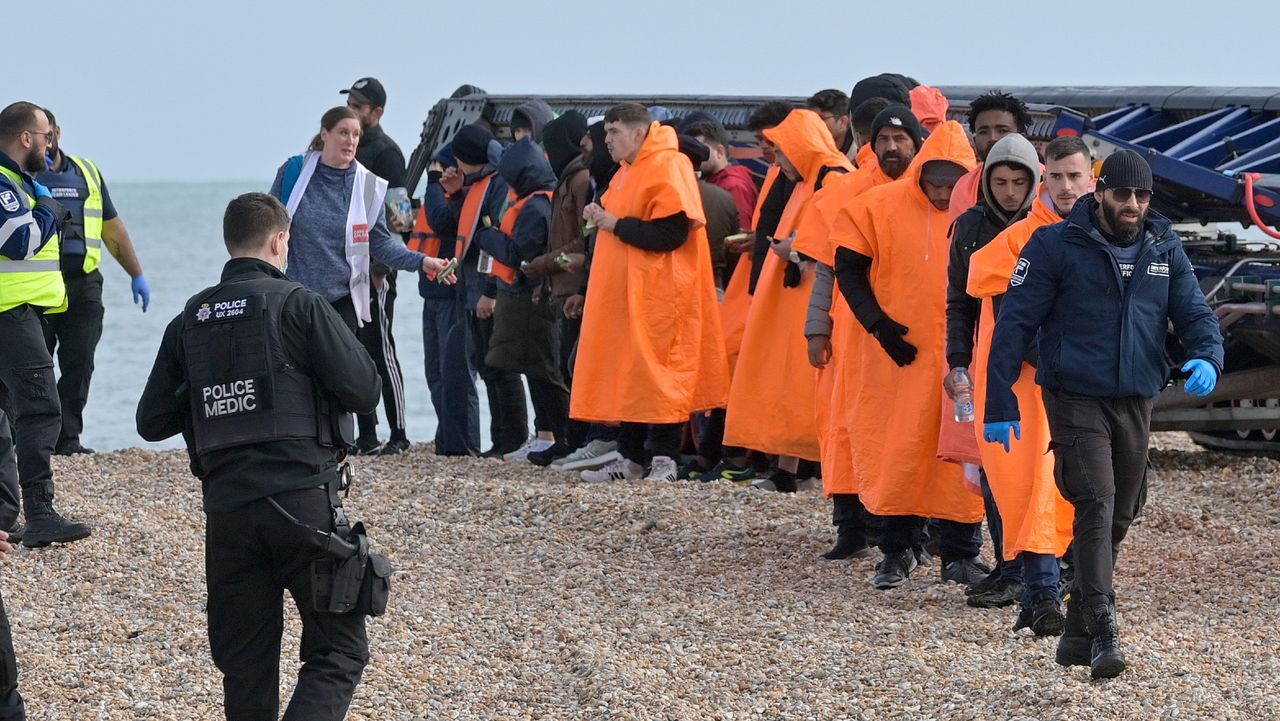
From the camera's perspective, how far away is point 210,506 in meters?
4.53

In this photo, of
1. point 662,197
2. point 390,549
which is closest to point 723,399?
point 662,197

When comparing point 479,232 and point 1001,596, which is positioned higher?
point 479,232

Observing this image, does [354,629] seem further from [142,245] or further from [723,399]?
[142,245]

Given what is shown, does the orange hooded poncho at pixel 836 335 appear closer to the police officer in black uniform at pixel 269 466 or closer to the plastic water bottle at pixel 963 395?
the plastic water bottle at pixel 963 395

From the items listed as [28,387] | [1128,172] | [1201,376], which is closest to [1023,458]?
[1201,376]

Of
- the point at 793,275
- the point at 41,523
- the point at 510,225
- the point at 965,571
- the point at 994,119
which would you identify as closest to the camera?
the point at 994,119

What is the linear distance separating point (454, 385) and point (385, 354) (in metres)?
0.52

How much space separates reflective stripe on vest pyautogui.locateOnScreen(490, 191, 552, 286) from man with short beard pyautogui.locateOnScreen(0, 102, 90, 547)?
9.02 feet

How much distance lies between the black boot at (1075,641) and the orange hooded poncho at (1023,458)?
51 cm

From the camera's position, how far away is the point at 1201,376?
17.5ft

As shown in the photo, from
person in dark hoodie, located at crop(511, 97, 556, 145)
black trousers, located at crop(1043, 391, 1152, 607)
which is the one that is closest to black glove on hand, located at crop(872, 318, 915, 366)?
black trousers, located at crop(1043, 391, 1152, 607)

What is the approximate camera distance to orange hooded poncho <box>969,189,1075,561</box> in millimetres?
6031

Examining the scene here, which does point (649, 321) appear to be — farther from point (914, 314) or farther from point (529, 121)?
point (914, 314)

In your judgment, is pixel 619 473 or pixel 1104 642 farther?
pixel 619 473
